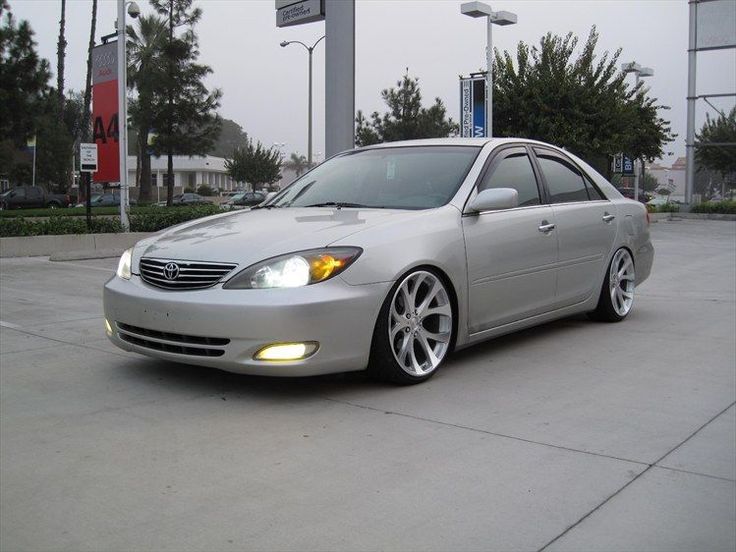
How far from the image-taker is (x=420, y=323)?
486 centimetres

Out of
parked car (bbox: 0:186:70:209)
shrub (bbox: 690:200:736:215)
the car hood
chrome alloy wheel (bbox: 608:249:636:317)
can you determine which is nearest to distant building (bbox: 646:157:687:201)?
shrub (bbox: 690:200:736:215)

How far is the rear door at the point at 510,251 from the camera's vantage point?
5.24 meters

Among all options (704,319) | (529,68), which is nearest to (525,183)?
(704,319)

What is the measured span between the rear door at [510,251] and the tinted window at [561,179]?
0.61 feet

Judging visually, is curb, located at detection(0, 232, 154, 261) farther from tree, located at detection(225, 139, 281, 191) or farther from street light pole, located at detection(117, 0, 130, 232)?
tree, located at detection(225, 139, 281, 191)

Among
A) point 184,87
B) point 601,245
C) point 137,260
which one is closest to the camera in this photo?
point 137,260

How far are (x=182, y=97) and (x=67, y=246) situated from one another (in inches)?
1147

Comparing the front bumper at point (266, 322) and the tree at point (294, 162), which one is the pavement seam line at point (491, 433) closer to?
the front bumper at point (266, 322)

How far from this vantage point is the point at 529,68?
92.6 feet

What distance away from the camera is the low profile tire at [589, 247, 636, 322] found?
679cm

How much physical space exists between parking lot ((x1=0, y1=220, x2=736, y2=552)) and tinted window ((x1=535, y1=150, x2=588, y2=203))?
A: 44.9 inches

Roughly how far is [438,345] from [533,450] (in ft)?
4.49

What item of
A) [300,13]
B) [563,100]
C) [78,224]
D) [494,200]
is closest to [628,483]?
[494,200]

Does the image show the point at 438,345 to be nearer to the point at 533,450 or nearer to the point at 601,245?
the point at 533,450
